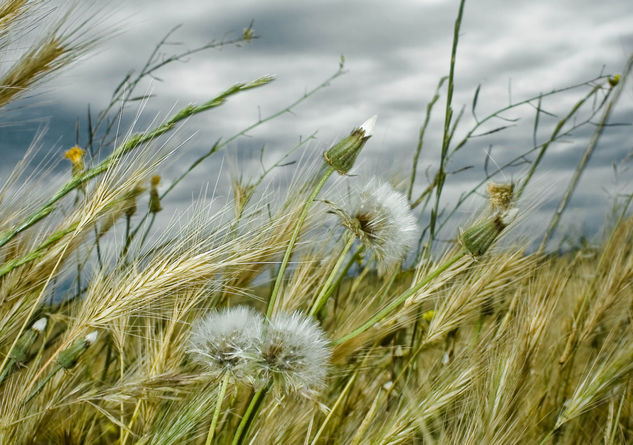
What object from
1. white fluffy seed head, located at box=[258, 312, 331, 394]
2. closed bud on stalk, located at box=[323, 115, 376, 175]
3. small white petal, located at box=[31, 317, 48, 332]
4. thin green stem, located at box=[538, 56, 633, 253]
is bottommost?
thin green stem, located at box=[538, 56, 633, 253]

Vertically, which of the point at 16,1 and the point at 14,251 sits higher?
the point at 16,1

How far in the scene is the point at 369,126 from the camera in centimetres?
105

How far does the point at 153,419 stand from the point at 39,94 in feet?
2.09

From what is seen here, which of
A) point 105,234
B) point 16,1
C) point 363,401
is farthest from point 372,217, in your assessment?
point 105,234

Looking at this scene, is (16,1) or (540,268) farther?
(540,268)

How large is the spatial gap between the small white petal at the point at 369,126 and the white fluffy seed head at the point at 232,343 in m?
0.33

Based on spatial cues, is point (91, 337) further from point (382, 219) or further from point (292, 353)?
point (382, 219)

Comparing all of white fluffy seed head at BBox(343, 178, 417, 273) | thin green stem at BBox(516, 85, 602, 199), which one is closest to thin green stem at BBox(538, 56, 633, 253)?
thin green stem at BBox(516, 85, 602, 199)

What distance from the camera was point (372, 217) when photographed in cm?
111

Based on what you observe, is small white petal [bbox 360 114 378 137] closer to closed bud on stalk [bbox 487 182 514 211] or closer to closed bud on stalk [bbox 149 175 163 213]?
closed bud on stalk [bbox 487 182 514 211]

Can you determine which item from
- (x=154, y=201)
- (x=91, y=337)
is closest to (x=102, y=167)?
(x=91, y=337)

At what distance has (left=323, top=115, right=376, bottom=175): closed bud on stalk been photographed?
3.43 ft

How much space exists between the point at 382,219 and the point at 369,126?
153 millimetres

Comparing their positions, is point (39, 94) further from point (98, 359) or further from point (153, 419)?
point (98, 359)
